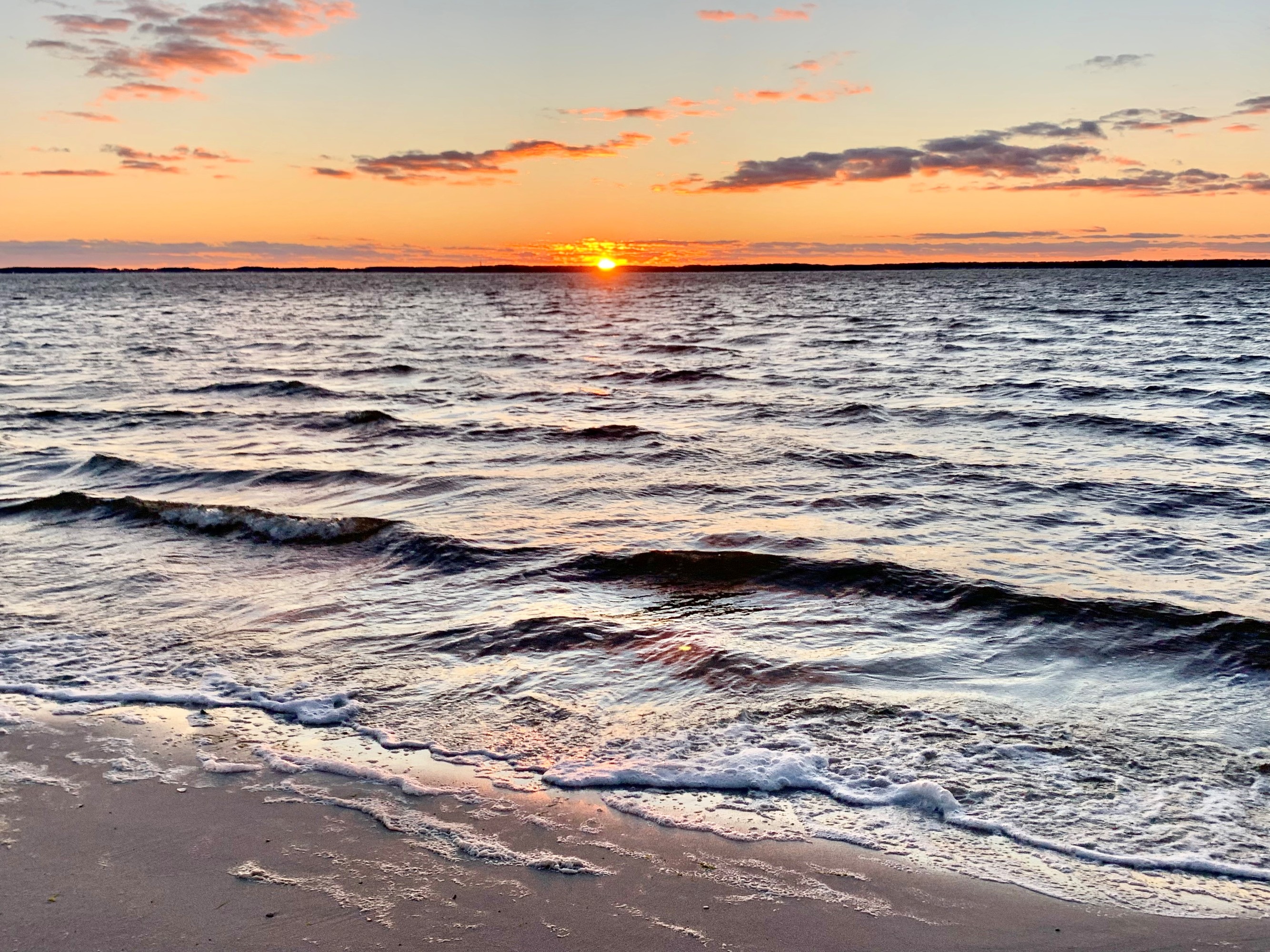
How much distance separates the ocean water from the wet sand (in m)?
0.26

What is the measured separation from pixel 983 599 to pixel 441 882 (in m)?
5.85

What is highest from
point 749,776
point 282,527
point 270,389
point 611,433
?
point 270,389

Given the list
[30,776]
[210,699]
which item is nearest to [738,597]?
[210,699]

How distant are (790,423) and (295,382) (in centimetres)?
1454

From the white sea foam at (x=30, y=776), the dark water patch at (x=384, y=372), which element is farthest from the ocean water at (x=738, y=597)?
the dark water patch at (x=384, y=372)

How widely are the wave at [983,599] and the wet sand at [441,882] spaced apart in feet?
12.6

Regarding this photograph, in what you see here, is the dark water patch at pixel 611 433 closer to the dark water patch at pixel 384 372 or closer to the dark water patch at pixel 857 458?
the dark water patch at pixel 857 458

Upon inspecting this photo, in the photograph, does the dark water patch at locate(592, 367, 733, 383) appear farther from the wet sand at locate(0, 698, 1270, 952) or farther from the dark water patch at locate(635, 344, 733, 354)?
the wet sand at locate(0, 698, 1270, 952)

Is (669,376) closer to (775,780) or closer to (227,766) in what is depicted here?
(775,780)

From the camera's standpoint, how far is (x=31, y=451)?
16.3 meters

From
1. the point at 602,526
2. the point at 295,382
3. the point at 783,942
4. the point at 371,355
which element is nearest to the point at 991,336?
the point at 371,355

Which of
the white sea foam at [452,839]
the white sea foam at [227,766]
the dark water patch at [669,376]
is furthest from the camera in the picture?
the dark water patch at [669,376]

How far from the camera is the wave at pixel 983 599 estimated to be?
739 cm

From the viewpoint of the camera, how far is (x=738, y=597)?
8.76m
